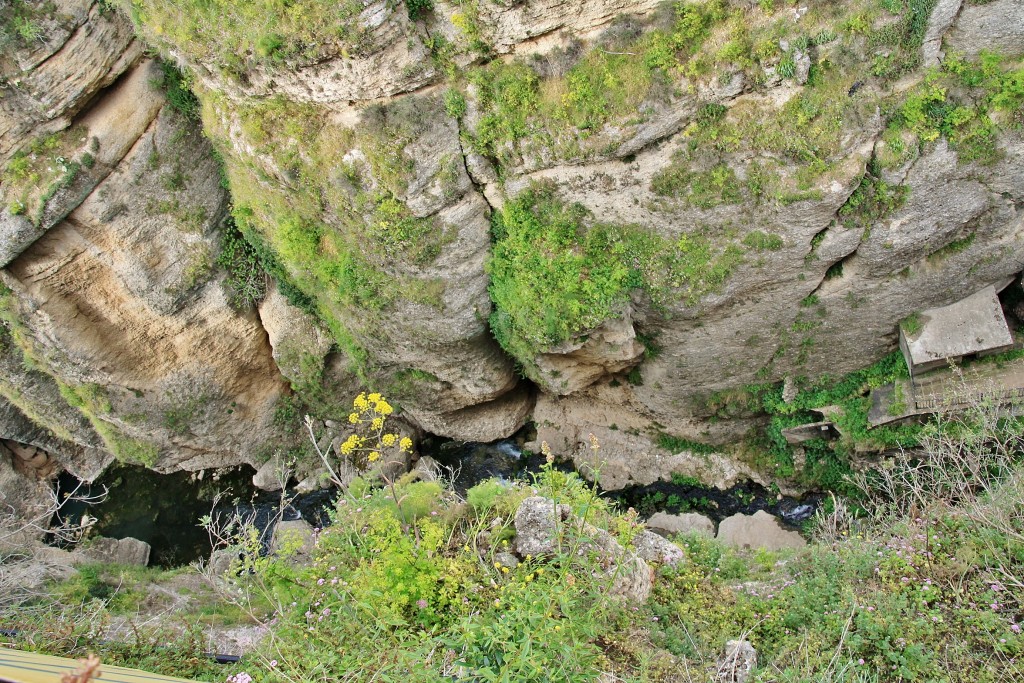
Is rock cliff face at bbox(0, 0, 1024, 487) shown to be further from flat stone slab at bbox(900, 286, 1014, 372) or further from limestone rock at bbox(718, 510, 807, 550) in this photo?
limestone rock at bbox(718, 510, 807, 550)

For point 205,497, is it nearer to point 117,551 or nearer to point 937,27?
point 117,551

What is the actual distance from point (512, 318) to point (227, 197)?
5184mm

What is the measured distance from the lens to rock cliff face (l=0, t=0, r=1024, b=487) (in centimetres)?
751

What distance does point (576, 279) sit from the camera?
926 centimetres

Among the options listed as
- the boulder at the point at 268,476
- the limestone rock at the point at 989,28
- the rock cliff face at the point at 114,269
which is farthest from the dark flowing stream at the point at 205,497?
the limestone rock at the point at 989,28

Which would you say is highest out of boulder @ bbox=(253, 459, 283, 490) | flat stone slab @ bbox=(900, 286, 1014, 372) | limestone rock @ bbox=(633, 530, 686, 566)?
flat stone slab @ bbox=(900, 286, 1014, 372)

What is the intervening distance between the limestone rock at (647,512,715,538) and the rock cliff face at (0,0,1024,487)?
0.81 meters

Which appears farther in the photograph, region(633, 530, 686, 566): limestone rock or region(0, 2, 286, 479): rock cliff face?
region(0, 2, 286, 479): rock cliff face

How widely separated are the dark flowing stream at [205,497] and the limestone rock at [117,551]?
0.90 ft

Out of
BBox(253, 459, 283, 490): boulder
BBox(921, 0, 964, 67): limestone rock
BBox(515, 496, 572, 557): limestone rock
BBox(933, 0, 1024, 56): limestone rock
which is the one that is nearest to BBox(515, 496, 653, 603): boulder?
BBox(515, 496, 572, 557): limestone rock

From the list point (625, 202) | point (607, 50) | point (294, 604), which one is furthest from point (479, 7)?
point (294, 604)

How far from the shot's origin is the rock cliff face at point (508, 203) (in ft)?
24.6

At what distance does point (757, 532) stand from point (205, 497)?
426 inches

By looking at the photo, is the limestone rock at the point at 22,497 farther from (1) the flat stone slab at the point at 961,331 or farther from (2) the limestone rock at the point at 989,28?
(2) the limestone rock at the point at 989,28
